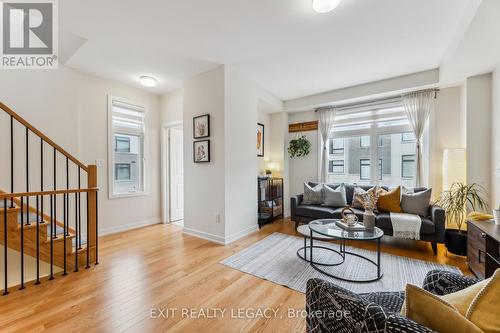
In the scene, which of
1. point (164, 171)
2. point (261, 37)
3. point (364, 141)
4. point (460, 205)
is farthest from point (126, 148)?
point (460, 205)

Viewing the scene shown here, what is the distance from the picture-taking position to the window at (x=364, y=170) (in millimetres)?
4207

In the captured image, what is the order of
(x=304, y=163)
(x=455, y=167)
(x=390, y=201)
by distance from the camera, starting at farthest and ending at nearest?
(x=304, y=163), (x=390, y=201), (x=455, y=167)

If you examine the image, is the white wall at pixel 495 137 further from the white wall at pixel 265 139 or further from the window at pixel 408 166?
the white wall at pixel 265 139

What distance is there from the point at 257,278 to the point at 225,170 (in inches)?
59.7

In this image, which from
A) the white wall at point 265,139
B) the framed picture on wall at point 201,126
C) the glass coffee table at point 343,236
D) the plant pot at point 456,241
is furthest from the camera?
the white wall at point 265,139

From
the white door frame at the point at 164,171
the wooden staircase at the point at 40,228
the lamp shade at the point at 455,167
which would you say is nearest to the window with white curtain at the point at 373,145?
the lamp shade at the point at 455,167

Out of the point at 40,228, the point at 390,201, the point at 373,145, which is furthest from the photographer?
the point at 373,145

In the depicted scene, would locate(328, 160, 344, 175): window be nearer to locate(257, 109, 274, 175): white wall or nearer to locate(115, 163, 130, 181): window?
locate(257, 109, 274, 175): white wall

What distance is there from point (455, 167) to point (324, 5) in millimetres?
2977

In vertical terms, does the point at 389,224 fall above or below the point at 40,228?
below

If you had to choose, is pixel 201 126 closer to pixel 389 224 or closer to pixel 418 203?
pixel 389 224

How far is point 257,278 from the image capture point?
2197mm

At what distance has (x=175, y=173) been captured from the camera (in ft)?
15.1

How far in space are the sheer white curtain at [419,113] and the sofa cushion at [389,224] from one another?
3.58ft
